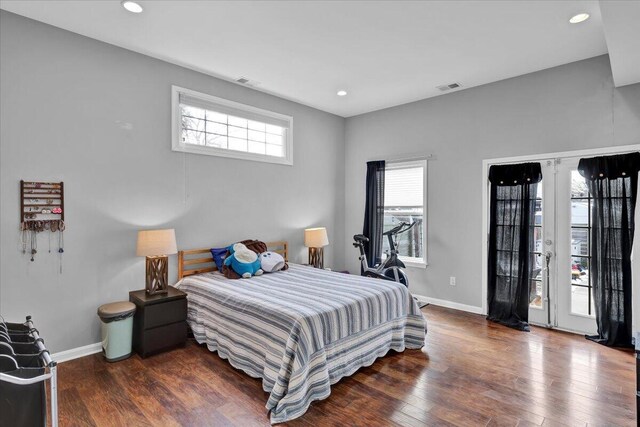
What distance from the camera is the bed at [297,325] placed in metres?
2.34

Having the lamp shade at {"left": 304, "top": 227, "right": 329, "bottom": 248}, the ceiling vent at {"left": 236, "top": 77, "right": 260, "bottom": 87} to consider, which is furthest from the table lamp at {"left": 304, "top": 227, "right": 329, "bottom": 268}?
the ceiling vent at {"left": 236, "top": 77, "right": 260, "bottom": 87}

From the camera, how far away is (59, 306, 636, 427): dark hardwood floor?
222cm

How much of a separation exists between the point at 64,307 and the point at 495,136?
201 inches

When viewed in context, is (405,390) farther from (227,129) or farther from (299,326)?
(227,129)

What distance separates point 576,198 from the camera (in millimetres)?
3721

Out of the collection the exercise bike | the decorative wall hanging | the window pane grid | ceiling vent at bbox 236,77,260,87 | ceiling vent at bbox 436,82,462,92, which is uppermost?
ceiling vent at bbox 436,82,462,92

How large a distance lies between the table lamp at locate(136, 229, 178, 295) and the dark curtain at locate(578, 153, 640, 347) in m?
4.45

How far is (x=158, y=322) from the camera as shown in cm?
317

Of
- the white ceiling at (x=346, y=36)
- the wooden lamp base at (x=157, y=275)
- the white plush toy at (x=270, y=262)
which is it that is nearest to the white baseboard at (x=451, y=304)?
the white plush toy at (x=270, y=262)

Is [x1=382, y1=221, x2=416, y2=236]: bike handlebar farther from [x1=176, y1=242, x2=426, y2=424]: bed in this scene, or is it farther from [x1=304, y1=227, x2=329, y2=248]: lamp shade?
[x1=176, y1=242, x2=426, y2=424]: bed

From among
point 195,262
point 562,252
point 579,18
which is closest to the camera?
point 579,18

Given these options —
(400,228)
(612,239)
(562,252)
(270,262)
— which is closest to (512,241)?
(562,252)

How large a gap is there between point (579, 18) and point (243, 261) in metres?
3.92

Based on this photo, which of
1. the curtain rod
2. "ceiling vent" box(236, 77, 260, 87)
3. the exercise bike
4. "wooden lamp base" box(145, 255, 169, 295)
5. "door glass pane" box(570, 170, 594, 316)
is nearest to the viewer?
"wooden lamp base" box(145, 255, 169, 295)
